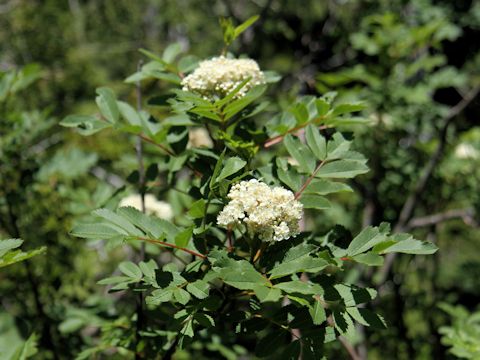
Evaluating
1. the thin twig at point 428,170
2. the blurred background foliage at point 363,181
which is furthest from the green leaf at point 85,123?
the thin twig at point 428,170

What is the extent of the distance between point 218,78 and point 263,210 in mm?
319

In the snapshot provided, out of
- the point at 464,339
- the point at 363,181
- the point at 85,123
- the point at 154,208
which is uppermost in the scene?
the point at 85,123

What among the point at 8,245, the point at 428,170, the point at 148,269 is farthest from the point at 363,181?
the point at 8,245

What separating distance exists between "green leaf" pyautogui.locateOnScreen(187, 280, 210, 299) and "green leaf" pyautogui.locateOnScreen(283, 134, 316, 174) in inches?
12.8

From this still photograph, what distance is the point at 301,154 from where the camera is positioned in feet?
3.27

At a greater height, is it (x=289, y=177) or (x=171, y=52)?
(x=171, y=52)

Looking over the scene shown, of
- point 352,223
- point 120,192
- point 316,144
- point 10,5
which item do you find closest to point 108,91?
point 120,192

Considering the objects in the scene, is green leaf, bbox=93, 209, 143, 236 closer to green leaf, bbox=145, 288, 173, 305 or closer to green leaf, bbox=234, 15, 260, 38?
green leaf, bbox=145, 288, 173, 305

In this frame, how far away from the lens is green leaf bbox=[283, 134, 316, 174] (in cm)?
98

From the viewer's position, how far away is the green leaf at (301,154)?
985 millimetres

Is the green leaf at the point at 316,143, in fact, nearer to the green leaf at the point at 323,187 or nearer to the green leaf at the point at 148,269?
the green leaf at the point at 323,187

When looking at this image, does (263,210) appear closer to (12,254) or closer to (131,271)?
Result: (131,271)

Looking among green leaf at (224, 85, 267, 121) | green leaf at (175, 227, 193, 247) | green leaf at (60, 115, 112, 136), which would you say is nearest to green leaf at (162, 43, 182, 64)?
green leaf at (60, 115, 112, 136)

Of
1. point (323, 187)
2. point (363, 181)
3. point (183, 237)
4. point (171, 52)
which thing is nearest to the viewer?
point (183, 237)
